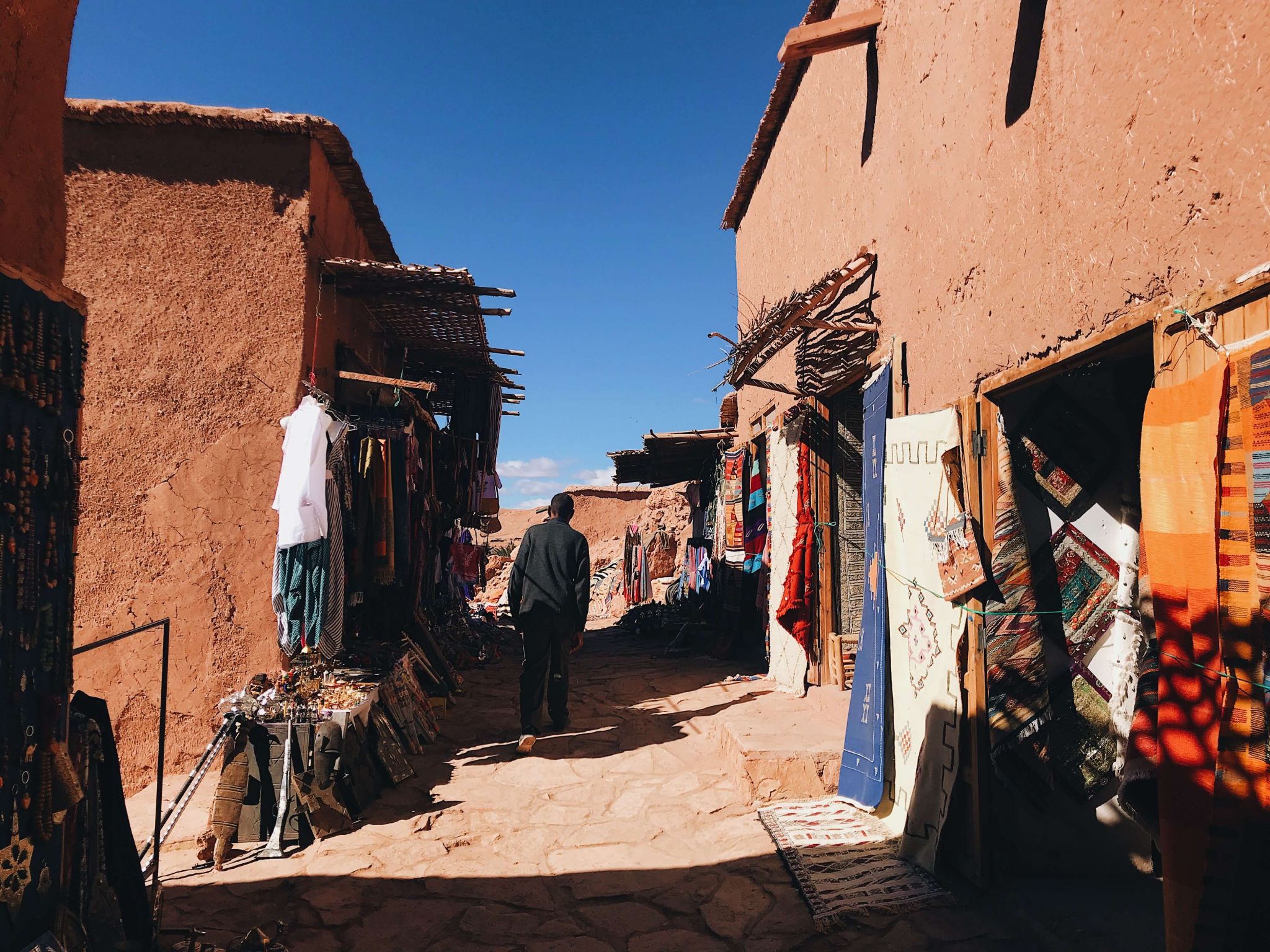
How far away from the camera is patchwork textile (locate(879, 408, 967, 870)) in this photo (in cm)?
369

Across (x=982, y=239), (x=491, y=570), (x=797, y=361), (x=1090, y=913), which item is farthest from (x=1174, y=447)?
(x=491, y=570)

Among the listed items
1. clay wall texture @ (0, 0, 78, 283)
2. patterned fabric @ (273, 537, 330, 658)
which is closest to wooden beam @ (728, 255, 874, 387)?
patterned fabric @ (273, 537, 330, 658)

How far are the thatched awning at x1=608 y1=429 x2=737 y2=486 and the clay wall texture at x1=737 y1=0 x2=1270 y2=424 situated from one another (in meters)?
5.25

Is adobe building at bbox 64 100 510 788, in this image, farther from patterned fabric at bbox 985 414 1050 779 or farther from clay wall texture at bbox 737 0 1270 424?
patterned fabric at bbox 985 414 1050 779

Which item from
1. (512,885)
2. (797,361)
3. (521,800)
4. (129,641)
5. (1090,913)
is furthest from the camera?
(797,361)

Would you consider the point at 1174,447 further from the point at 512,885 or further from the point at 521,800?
the point at 521,800

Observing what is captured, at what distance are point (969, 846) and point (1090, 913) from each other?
50 centimetres

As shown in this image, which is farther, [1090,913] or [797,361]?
[797,361]

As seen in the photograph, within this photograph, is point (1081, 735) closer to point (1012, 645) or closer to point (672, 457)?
point (1012, 645)

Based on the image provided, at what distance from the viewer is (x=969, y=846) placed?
11.5 feet

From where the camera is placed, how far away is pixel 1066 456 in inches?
141

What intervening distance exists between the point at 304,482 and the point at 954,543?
159 inches

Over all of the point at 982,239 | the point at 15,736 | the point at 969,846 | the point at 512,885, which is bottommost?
the point at 512,885

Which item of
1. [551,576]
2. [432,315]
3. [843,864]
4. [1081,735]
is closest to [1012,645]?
[1081,735]
